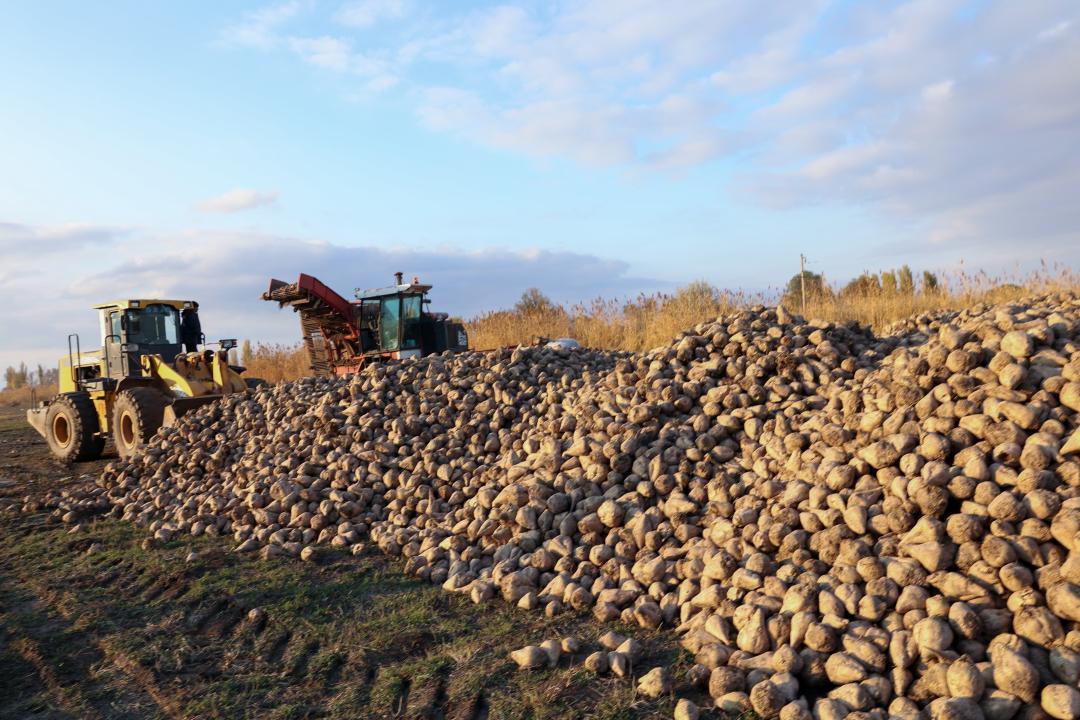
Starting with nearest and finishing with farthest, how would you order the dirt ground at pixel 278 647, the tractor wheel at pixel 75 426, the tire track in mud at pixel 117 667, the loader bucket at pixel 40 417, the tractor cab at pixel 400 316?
the dirt ground at pixel 278 647 < the tire track in mud at pixel 117 667 < the tractor wheel at pixel 75 426 < the loader bucket at pixel 40 417 < the tractor cab at pixel 400 316

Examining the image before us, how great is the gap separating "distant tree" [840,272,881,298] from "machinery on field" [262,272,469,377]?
688cm

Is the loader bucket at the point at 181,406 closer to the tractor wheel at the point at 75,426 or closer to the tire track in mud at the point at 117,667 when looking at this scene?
the tractor wheel at the point at 75,426

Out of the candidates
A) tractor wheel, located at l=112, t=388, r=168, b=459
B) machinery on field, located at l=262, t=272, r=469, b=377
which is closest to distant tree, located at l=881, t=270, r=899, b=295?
machinery on field, located at l=262, t=272, r=469, b=377

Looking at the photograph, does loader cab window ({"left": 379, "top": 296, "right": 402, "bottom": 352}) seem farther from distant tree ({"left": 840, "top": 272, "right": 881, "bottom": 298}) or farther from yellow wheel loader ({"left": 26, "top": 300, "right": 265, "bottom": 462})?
distant tree ({"left": 840, "top": 272, "right": 881, "bottom": 298})

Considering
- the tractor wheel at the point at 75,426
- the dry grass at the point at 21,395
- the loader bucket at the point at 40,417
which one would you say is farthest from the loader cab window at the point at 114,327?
the dry grass at the point at 21,395

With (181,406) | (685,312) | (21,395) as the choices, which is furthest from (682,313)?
(21,395)

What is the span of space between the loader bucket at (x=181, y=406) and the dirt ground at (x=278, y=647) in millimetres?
4409

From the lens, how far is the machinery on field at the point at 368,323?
46.2ft

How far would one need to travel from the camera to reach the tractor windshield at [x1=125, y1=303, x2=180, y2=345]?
38.1ft

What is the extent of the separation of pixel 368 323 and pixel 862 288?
29.1 feet

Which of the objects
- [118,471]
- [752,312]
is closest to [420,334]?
[118,471]

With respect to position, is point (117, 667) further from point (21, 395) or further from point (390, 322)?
point (21, 395)

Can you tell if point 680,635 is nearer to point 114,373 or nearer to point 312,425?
point 312,425

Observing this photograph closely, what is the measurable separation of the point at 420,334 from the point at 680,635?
36.6 feet
